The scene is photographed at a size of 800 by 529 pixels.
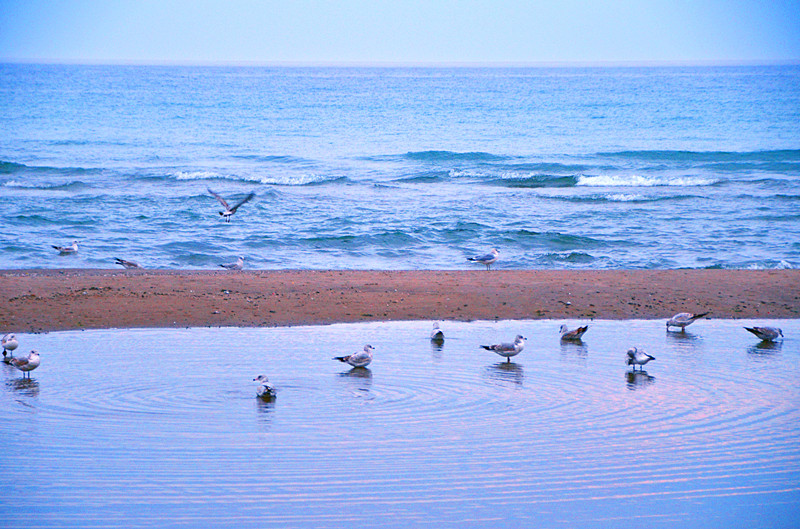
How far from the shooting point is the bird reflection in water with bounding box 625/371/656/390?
8.75m

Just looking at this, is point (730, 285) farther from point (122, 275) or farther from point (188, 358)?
point (122, 275)

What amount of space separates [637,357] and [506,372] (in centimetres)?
139

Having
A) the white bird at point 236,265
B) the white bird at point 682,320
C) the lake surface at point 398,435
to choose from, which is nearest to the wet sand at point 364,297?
the white bird at point 682,320

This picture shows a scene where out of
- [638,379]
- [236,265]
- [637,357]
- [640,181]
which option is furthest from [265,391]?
[640,181]

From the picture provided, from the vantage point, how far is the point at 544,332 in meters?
11.3

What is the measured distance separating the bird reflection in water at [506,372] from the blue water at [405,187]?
26.1 ft

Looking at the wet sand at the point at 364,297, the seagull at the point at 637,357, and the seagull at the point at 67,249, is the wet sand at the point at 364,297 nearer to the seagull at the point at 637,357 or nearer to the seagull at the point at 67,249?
the seagull at the point at 67,249

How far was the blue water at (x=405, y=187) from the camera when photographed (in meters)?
18.9

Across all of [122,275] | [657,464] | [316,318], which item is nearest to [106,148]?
[122,275]

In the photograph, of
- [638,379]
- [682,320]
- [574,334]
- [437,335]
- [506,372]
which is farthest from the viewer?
[682,320]

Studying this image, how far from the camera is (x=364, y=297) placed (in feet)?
42.4

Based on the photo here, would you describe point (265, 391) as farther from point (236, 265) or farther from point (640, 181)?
point (640, 181)

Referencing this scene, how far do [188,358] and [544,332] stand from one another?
14.7 ft

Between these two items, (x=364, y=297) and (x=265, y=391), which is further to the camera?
(x=364, y=297)
